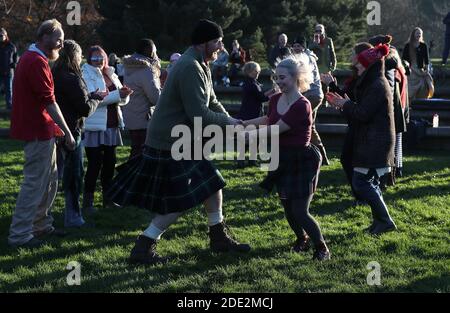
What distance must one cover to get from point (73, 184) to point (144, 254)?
4.95 feet

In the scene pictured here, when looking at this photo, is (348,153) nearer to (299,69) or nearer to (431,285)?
(299,69)

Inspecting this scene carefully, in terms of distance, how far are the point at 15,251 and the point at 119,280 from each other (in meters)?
1.29

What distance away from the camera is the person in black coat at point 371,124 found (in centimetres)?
645

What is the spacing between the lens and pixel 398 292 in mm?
5051

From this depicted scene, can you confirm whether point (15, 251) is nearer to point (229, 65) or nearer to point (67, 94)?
point (67, 94)

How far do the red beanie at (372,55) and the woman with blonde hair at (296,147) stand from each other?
0.99 m

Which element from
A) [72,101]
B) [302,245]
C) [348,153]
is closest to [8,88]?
[72,101]

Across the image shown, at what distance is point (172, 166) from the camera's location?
570 cm

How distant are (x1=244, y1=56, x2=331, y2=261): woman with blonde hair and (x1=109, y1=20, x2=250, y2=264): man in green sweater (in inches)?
17.1

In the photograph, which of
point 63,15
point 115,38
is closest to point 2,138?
point 115,38

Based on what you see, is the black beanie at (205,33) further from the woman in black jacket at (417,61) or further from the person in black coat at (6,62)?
the person in black coat at (6,62)

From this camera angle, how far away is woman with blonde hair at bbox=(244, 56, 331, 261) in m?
5.63

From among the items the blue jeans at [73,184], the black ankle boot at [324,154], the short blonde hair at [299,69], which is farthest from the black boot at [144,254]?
the black ankle boot at [324,154]

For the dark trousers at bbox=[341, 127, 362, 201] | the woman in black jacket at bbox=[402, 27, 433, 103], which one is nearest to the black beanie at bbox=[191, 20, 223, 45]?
the dark trousers at bbox=[341, 127, 362, 201]
